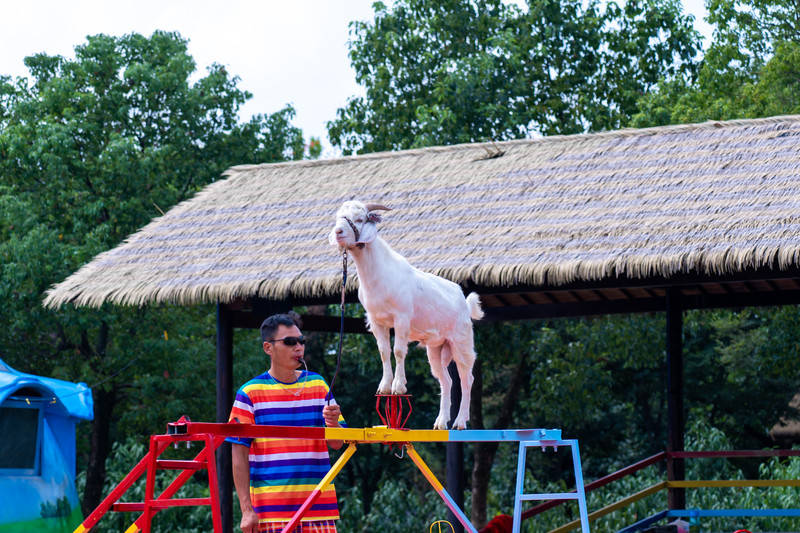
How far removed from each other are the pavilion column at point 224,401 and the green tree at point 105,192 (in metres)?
3.81

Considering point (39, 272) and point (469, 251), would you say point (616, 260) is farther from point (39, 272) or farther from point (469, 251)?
point (39, 272)

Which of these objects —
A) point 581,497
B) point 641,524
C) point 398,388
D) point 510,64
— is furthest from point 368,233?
point 510,64

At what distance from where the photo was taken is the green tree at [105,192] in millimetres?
12031

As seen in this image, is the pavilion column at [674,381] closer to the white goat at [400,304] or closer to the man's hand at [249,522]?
the white goat at [400,304]

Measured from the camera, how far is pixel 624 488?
42.9ft

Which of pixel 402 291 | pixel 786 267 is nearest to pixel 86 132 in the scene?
pixel 786 267

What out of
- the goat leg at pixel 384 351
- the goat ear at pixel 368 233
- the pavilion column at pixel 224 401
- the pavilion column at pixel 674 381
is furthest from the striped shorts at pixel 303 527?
the pavilion column at pixel 674 381

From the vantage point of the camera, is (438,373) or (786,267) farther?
(786,267)

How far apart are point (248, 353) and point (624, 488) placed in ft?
15.6

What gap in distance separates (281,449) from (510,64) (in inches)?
442

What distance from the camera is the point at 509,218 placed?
25.7 feet

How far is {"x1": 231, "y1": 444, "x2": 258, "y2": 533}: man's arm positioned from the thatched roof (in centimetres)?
326

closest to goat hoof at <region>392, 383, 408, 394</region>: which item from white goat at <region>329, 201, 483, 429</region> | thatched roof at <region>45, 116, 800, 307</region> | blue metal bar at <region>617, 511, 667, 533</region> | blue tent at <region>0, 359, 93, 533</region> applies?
white goat at <region>329, 201, 483, 429</region>

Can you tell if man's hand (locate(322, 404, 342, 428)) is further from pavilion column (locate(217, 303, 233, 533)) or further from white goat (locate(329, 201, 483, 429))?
pavilion column (locate(217, 303, 233, 533))
